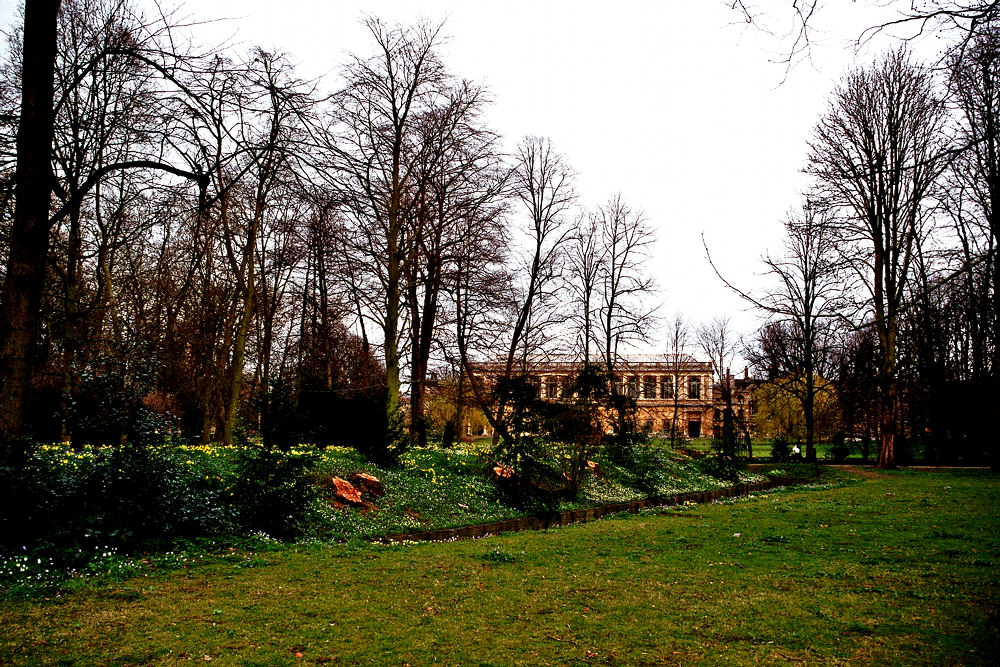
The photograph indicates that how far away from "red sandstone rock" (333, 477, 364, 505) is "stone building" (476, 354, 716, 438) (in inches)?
261

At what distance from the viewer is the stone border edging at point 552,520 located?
12930mm

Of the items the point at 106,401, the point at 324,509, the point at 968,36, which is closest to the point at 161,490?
the point at 106,401

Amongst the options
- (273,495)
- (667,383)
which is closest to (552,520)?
(273,495)

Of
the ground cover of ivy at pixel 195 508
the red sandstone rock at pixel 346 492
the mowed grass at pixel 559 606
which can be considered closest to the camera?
the mowed grass at pixel 559 606

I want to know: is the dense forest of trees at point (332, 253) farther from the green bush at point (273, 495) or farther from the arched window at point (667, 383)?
the arched window at point (667, 383)

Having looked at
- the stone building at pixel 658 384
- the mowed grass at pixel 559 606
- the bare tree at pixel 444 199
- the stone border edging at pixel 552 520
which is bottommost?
the stone border edging at pixel 552 520

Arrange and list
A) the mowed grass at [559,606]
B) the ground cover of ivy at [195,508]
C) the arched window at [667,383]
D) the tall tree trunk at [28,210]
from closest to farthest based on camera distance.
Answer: the mowed grass at [559,606], the tall tree trunk at [28,210], the ground cover of ivy at [195,508], the arched window at [667,383]

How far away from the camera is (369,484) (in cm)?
1505

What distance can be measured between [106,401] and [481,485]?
1032 cm

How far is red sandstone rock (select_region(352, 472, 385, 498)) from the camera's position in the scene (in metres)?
14.9

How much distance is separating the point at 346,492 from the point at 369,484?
101 centimetres

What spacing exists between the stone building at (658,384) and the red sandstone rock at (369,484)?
5.82m

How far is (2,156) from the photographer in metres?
5.85

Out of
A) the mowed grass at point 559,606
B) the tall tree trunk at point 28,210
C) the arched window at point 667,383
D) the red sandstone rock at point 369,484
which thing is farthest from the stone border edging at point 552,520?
the arched window at point 667,383
